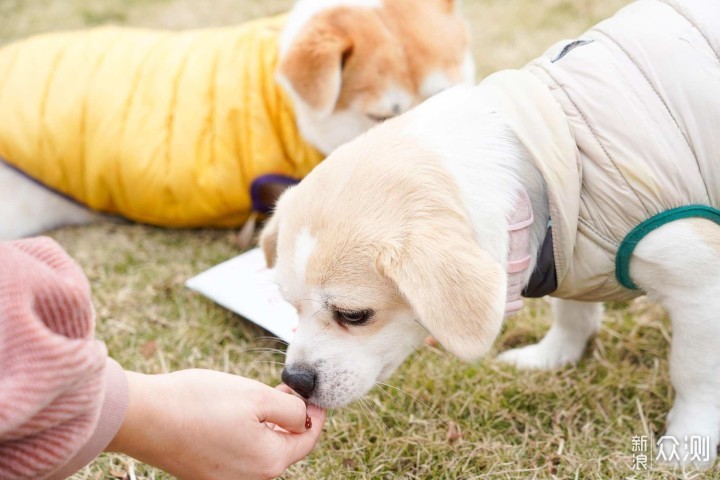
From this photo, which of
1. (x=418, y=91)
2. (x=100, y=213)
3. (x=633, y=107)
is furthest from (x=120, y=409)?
(x=100, y=213)

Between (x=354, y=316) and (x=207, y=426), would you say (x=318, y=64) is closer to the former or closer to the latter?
(x=354, y=316)

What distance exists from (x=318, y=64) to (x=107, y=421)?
6.04 feet

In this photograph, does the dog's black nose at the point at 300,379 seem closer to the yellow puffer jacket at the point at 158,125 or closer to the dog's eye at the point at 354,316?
the dog's eye at the point at 354,316

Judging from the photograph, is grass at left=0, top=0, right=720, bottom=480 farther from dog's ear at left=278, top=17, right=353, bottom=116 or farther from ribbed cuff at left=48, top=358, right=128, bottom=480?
dog's ear at left=278, top=17, right=353, bottom=116

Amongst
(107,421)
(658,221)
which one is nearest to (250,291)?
(107,421)

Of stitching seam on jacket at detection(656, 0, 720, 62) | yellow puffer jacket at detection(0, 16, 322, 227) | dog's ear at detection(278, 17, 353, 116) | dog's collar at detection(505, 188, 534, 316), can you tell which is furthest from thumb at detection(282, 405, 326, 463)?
yellow puffer jacket at detection(0, 16, 322, 227)

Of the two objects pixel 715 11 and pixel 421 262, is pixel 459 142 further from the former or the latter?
pixel 715 11

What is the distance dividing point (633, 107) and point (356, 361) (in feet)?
2.89

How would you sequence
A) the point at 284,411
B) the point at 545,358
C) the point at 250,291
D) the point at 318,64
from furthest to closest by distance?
the point at 318,64 → the point at 250,291 → the point at 545,358 → the point at 284,411

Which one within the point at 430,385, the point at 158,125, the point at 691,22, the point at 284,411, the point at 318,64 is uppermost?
the point at 691,22

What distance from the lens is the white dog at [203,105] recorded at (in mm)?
2945

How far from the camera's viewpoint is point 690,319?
5.92ft

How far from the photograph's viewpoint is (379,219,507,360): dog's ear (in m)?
1.53

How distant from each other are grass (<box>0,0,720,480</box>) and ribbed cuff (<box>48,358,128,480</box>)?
61cm
